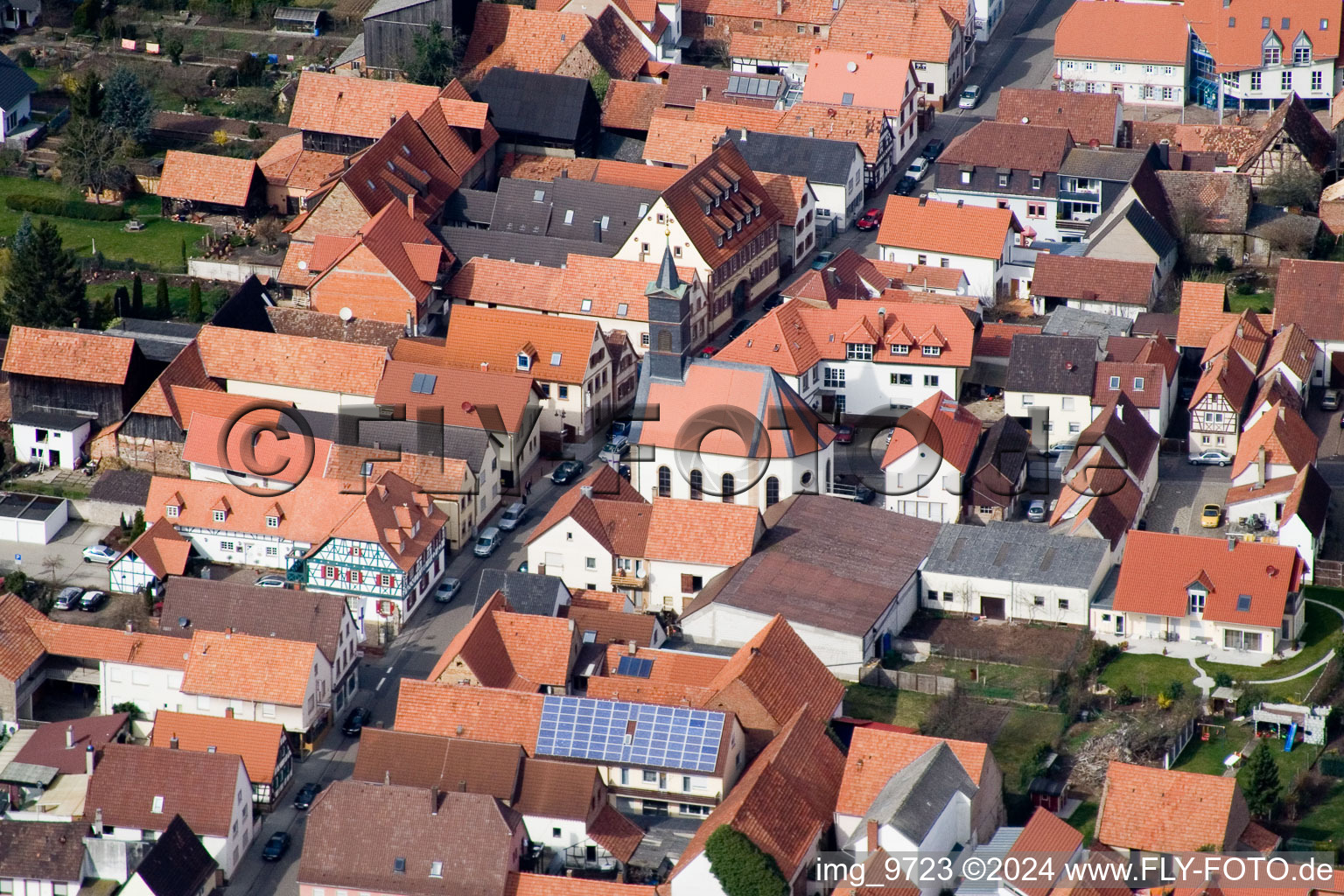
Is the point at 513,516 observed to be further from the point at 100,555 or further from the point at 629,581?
the point at 100,555

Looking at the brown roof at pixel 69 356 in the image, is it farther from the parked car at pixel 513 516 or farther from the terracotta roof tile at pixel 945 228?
the terracotta roof tile at pixel 945 228

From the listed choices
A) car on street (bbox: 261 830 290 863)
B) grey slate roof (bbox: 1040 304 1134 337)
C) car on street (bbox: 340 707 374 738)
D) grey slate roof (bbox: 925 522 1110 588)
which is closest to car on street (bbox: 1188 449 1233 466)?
grey slate roof (bbox: 1040 304 1134 337)

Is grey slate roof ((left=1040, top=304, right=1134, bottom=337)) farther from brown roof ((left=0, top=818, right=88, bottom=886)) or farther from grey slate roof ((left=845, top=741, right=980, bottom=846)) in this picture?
brown roof ((left=0, top=818, right=88, bottom=886))

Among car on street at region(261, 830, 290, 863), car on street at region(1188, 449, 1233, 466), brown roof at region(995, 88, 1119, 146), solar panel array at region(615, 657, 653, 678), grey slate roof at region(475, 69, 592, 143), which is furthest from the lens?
grey slate roof at region(475, 69, 592, 143)

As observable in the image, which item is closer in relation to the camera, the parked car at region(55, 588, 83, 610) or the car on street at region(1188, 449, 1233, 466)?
the parked car at region(55, 588, 83, 610)

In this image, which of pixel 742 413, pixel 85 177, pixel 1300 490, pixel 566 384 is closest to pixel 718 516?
pixel 742 413

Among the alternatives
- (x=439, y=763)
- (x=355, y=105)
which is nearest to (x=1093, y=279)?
(x=355, y=105)

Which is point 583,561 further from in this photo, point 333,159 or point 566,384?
point 333,159
